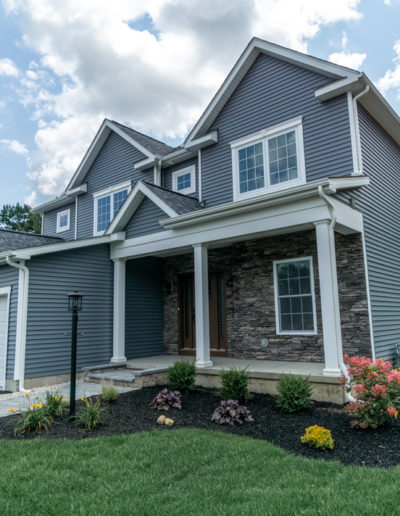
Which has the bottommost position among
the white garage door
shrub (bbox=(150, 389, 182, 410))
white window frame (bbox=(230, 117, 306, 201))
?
shrub (bbox=(150, 389, 182, 410))

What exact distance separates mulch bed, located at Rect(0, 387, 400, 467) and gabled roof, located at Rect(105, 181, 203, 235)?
403 centimetres

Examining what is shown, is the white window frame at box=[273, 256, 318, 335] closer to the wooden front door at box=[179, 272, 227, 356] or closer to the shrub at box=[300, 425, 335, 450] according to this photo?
the wooden front door at box=[179, 272, 227, 356]

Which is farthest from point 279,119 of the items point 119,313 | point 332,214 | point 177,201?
point 119,313

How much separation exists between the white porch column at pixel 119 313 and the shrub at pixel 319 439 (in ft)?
19.2

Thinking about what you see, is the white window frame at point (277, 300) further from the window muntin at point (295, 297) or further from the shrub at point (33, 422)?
the shrub at point (33, 422)

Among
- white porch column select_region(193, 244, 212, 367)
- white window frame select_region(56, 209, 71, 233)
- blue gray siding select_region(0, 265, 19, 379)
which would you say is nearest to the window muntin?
white porch column select_region(193, 244, 212, 367)

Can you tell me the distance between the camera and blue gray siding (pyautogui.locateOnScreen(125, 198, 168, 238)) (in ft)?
29.1

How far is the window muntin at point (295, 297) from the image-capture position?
8.08 meters

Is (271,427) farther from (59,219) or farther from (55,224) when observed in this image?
(55,224)

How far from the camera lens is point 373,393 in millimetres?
4582

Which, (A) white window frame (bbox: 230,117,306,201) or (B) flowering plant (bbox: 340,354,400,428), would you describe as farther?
(A) white window frame (bbox: 230,117,306,201)

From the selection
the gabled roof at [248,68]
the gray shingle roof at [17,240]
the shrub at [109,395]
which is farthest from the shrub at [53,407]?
the gabled roof at [248,68]

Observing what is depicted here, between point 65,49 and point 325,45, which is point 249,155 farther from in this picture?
point 65,49

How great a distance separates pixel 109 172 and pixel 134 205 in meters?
4.30
